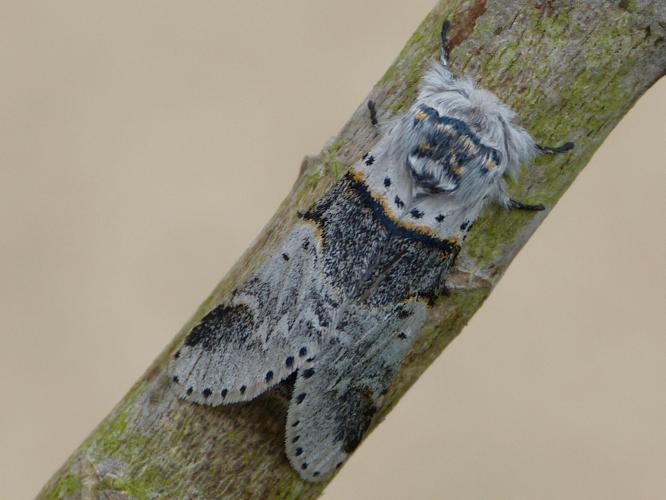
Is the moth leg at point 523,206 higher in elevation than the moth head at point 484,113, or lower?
lower

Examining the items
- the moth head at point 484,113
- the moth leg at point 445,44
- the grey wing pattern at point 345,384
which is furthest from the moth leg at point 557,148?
the grey wing pattern at point 345,384

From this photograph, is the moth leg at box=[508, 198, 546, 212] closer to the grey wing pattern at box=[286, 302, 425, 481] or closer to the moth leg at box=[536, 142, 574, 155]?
the moth leg at box=[536, 142, 574, 155]

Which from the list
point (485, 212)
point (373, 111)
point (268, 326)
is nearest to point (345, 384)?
point (268, 326)

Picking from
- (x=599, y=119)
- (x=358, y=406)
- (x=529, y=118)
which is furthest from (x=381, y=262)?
(x=599, y=119)

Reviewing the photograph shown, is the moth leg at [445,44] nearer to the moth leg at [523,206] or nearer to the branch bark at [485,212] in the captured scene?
the branch bark at [485,212]

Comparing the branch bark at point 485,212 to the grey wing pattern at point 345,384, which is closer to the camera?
the branch bark at point 485,212

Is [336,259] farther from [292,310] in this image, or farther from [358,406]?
[358,406]

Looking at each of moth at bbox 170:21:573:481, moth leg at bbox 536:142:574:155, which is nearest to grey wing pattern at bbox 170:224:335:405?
moth at bbox 170:21:573:481
